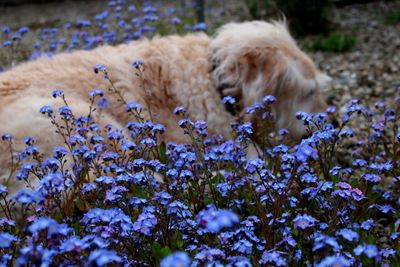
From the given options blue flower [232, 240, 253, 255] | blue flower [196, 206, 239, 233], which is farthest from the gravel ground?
blue flower [196, 206, 239, 233]

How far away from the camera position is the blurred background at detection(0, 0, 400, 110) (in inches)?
244

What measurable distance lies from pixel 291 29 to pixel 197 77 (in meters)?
3.81

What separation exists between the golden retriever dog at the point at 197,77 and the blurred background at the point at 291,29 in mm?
711

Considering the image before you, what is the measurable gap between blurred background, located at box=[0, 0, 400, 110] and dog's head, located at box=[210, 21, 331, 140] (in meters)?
0.94

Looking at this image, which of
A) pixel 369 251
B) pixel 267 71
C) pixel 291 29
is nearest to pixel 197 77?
pixel 267 71

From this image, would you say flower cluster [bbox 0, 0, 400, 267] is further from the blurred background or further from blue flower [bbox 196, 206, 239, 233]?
the blurred background

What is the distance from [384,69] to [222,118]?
290 centimetres

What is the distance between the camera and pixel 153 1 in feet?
35.0

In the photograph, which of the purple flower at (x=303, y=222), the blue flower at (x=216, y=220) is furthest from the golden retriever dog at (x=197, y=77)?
the blue flower at (x=216, y=220)

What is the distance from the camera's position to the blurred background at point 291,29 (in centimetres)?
619

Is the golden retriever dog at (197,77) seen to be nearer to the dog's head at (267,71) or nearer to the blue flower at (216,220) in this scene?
the dog's head at (267,71)

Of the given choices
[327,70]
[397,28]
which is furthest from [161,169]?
[397,28]

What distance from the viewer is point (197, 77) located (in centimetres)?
470

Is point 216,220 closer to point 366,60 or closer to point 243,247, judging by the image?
point 243,247
